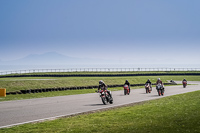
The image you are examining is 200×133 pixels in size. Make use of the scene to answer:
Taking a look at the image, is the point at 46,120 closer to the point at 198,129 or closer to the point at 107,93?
the point at 198,129

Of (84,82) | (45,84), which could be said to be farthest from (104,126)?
(84,82)

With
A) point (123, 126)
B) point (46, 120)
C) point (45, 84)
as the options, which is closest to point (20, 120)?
point (46, 120)

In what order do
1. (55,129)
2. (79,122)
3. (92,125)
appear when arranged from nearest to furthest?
(55,129) → (92,125) → (79,122)

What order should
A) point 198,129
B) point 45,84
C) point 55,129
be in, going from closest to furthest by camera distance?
1. point 198,129
2. point 55,129
3. point 45,84

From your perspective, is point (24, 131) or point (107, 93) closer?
point (24, 131)

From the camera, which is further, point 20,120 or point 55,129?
point 20,120

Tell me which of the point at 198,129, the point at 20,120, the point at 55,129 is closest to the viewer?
the point at 198,129

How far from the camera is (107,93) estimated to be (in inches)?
835

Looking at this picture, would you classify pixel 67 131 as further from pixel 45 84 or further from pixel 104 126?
pixel 45 84

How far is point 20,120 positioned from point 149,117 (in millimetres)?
5152

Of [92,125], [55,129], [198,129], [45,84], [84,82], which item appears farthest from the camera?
[84,82]

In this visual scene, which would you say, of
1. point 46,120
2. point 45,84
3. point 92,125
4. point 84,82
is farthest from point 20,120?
point 84,82

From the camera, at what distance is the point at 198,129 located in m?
10.1

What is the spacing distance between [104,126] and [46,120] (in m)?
3.09
